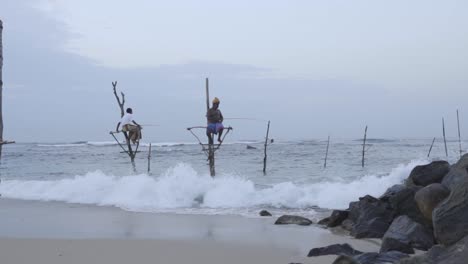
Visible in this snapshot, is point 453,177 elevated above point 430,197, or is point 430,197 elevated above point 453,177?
point 453,177

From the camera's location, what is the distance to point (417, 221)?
846 centimetres

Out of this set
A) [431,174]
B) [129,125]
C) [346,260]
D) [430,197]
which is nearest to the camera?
[346,260]

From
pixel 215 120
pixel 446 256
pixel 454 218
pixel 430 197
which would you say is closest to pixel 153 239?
pixel 430 197

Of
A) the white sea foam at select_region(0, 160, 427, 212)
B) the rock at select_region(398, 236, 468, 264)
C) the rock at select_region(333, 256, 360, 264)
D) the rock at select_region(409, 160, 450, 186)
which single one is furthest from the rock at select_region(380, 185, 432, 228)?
the white sea foam at select_region(0, 160, 427, 212)

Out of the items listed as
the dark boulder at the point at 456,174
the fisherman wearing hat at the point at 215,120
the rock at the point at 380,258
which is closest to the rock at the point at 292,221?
the dark boulder at the point at 456,174

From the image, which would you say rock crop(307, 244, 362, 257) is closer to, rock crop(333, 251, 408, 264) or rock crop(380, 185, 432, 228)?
rock crop(333, 251, 408, 264)

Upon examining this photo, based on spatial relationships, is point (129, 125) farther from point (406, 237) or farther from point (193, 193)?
point (406, 237)

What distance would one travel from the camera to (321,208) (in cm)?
1329

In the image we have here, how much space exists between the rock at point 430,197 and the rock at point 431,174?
1.68 m

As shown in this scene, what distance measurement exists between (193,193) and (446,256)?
11.0 metres

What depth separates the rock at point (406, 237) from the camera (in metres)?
6.81

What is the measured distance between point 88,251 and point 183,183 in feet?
28.4

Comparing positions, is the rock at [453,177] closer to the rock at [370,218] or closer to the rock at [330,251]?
the rock at [370,218]

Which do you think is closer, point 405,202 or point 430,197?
point 430,197
